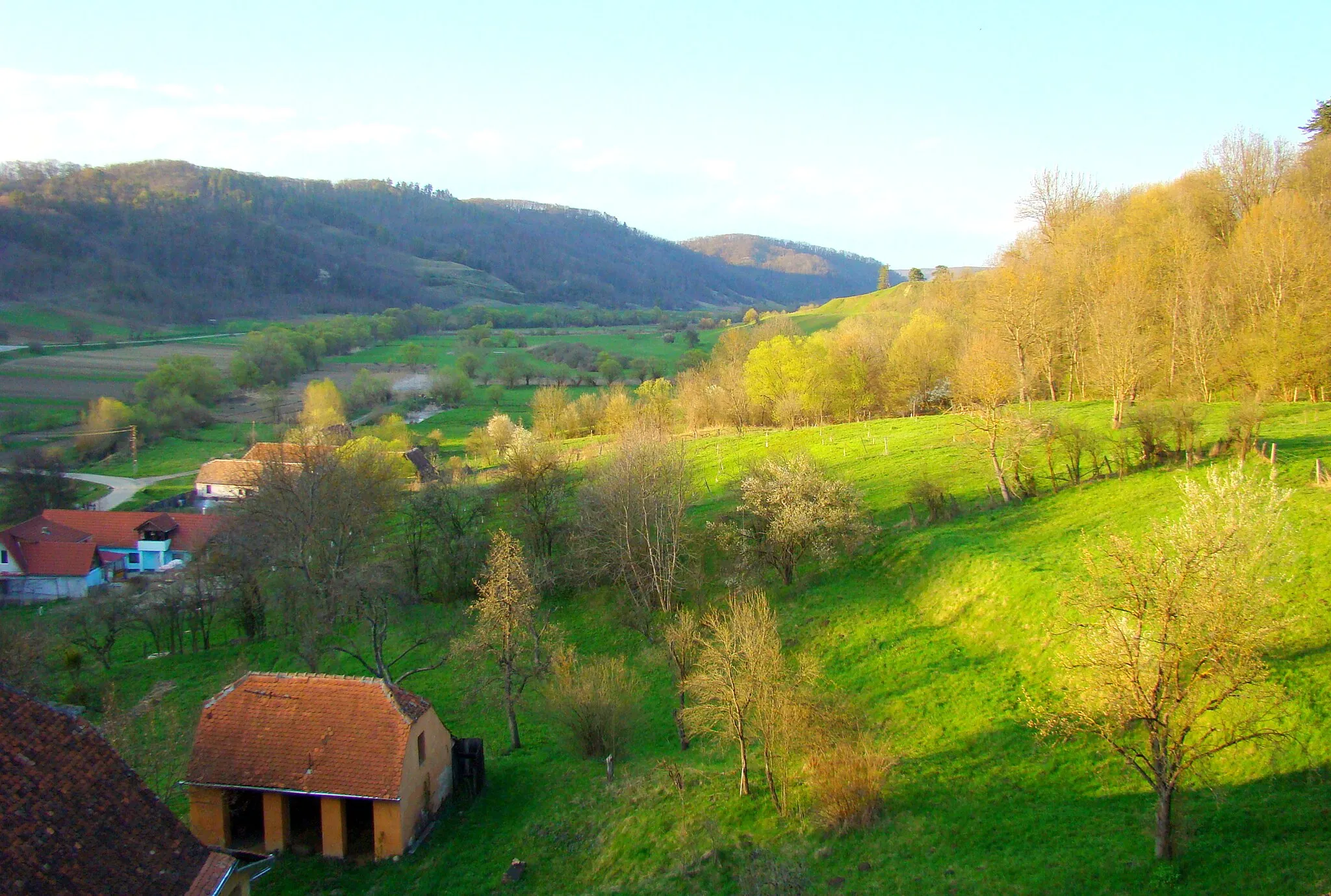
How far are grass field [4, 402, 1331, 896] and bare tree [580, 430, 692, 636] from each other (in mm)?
1855

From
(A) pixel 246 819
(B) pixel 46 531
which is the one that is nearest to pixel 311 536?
(A) pixel 246 819

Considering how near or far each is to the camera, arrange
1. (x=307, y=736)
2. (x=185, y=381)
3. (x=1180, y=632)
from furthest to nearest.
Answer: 1. (x=185, y=381)
2. (x=307, y=736)
3. (x=1180, y=632)

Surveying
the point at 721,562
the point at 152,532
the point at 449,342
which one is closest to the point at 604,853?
the point at 721,562

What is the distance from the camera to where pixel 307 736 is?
17766 mm

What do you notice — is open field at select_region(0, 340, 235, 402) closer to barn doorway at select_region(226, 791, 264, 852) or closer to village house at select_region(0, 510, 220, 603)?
village house at select_region(0, 510, 220, 603)

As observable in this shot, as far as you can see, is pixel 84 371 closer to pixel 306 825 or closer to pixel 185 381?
pixel 185 381

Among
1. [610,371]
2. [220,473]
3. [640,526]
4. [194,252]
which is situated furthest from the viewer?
[194,252]

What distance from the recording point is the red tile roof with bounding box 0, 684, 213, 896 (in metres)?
10.1

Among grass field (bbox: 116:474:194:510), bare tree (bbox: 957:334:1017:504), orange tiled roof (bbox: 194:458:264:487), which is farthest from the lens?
grass field (bbox: 116:474:194:510)

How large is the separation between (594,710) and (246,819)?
27.6 ft

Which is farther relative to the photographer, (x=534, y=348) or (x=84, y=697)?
(x=534, y=348)

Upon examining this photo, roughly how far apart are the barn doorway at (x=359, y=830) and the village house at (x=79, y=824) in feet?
15.2

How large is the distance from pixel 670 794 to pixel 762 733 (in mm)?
2715

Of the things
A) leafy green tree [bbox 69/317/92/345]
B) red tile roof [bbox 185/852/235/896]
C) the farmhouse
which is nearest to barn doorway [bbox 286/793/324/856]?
the farmhouse
